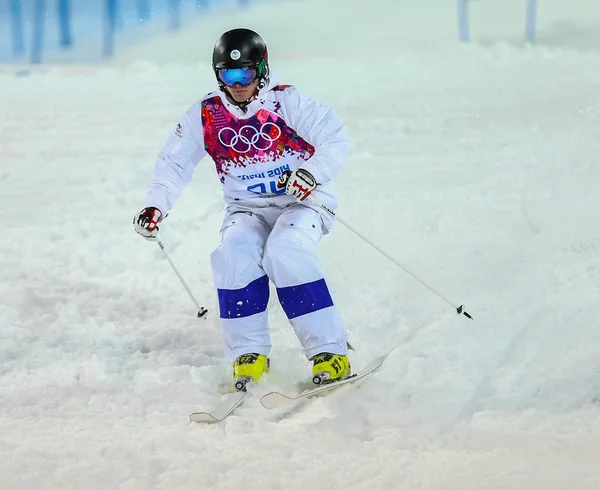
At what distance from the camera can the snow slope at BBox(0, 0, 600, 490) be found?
2.62 metres

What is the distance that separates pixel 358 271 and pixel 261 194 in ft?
4.08

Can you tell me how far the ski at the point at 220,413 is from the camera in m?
2.90

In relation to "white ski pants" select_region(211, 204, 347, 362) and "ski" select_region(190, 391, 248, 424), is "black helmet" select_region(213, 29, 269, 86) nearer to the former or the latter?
"white ski pants" select_region(211, 204, 347, 362)

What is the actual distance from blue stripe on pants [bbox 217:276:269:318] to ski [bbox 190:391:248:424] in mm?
321

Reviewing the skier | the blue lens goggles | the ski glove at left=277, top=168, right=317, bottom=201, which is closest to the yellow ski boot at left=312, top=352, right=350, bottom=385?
the skier

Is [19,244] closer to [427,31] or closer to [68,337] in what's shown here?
[68,337]

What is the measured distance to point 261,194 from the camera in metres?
3.48

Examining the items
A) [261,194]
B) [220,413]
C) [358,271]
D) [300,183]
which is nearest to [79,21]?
[358,271]

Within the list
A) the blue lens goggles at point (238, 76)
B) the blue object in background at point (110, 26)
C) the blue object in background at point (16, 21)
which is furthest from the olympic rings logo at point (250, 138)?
the blue object in background at point (16, 21)

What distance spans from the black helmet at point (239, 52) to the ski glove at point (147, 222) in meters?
0.58

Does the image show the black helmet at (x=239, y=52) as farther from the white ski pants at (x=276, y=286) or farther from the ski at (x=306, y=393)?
the ski at (x=306, y=393)

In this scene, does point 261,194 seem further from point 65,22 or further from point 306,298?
point 65,22

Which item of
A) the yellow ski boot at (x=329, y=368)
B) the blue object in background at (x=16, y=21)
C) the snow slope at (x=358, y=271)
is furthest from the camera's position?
the blue object in background at (x=16, y=21)

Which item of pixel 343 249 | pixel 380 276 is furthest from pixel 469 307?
pixel 343 249
